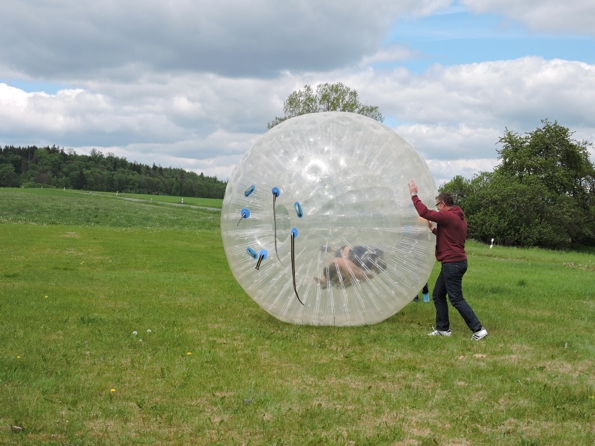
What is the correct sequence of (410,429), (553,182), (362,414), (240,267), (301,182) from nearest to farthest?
(410,429) < (362,414) < (301,182) < (240,267) < (553,182)

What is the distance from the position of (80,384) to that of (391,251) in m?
4.34

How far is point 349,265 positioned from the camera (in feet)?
Answer: 26.0

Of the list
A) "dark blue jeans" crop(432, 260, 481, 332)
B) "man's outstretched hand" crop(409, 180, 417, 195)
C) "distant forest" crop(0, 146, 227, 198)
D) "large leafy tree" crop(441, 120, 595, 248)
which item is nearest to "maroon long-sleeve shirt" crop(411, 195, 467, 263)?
"dark blue jeans" crop(432, 260, 481, 332)

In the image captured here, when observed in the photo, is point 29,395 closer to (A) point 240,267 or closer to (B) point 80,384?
(B) point 80,384

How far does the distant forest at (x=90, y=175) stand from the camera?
10250cm

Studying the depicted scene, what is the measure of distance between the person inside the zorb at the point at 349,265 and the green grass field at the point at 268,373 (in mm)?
870

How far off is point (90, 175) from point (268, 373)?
10679cm

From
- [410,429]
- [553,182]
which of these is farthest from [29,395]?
[553,182]

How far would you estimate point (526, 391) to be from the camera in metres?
Result: 6.19

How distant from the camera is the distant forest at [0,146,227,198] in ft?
336

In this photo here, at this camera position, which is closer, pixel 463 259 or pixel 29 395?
pixel 29 395

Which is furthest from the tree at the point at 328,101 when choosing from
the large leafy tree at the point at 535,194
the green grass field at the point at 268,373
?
the green grass field at the point at 268,373

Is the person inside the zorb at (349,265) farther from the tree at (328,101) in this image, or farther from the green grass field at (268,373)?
the tree at (328,101)

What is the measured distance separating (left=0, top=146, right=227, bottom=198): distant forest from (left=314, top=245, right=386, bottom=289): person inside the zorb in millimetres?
93473
